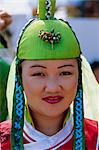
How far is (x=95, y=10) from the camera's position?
7.50 meters

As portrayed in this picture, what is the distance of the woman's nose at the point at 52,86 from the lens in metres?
1.83

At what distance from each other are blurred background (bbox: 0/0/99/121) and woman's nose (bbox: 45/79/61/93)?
0.41 m

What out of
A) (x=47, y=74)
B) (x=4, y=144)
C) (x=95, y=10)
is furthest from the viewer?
(x=95, y=10)

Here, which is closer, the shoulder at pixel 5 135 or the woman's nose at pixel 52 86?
the woman's nose at pixel 52 86

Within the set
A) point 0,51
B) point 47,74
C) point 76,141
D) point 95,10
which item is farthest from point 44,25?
point 95,10

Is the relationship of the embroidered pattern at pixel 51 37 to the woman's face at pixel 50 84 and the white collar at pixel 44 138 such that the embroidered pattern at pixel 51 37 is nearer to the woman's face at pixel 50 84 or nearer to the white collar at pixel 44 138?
the woman's face at pixel 50 84

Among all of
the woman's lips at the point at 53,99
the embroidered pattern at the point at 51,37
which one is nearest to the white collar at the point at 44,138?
the woman's lips at the point at 53,99

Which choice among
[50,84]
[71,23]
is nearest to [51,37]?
[50,84]

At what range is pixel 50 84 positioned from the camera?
1.83 metres

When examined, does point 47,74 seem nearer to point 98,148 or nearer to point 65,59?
point 65,59

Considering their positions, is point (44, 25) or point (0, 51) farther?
point (0, 51)

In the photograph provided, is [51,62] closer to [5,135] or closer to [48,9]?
[48,9]

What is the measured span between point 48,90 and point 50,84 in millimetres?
21

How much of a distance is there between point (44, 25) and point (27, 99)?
255 mm
